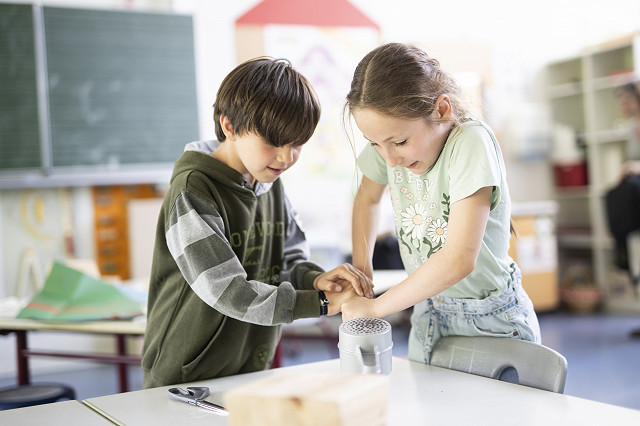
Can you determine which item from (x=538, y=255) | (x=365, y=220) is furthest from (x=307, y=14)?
(x=365, y=220)

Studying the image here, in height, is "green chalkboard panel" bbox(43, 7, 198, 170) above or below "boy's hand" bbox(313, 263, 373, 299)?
above

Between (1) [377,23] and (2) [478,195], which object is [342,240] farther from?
(2) [478,195]

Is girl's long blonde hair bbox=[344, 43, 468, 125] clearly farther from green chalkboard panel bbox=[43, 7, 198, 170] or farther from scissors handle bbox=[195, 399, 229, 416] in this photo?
green chalkboard panel bbox=[43, 7, 198, 170]

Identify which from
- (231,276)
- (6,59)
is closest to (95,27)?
(6,59)

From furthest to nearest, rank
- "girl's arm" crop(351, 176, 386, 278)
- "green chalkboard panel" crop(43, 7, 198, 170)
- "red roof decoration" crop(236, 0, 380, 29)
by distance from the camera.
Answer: "red roof decoration" crop(236, 0, 380, 29)
"green chalkboard panel" crop(43, 7, 198, 170)
"girl's arm" crop(351, 176, 386, 278)

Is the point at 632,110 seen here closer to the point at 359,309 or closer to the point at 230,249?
the point at 359,309

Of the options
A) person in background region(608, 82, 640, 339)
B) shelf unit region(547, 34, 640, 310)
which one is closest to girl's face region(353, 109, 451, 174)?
person in background region(608, 82, 640, 339)

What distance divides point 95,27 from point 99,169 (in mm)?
824

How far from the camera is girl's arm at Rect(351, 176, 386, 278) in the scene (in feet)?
4.78

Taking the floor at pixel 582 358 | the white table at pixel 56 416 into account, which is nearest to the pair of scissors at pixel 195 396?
the white table at pixel 56 416

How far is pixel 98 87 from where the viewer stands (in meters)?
3.93

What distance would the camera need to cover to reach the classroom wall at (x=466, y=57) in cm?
396

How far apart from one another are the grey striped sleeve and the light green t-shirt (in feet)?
0.95

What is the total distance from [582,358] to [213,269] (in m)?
3.01
